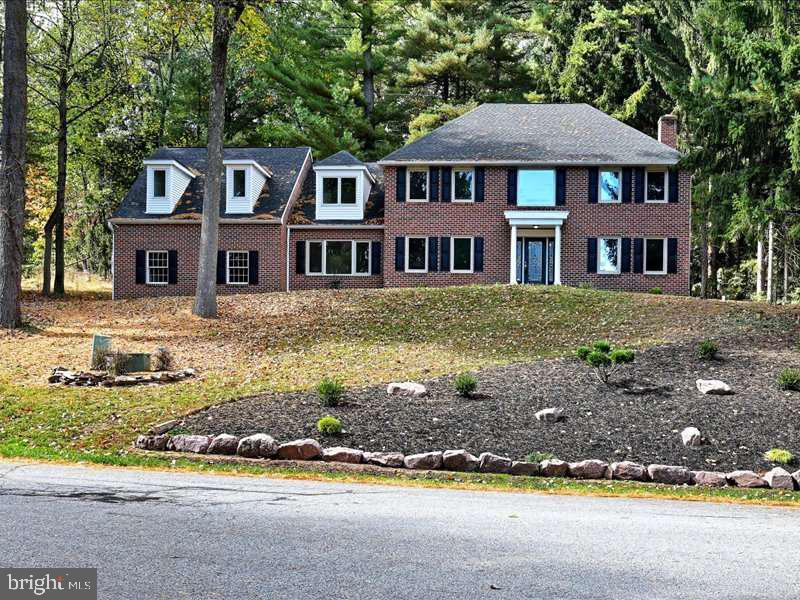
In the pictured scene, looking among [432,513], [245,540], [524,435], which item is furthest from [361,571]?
[524,435]

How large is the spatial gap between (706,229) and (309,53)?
63.4ft

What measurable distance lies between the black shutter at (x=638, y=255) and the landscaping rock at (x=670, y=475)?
19064mm

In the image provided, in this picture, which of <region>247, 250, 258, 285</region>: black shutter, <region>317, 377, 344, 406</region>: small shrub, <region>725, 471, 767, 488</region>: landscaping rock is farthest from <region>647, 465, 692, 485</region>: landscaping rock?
<region>247, 250, 258, 285</region>: black shutter

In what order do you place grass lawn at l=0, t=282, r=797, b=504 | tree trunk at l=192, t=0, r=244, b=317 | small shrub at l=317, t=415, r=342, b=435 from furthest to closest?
tree trunk at l=192, t=0, r=244, b=317, grass lawn at l=0, t=282, r=797, b=504, small shrub at l=317, t=415, r=342, b=435

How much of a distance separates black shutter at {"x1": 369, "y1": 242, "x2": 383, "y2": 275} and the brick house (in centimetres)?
4

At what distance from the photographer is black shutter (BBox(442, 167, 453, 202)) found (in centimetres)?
2756

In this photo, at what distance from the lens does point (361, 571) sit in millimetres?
4910

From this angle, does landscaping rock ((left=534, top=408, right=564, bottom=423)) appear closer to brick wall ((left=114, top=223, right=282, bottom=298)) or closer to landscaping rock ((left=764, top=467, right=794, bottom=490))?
landscaping rock ((left=764, top=467, right=794, bottom=490))

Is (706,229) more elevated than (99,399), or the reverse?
(706,229)

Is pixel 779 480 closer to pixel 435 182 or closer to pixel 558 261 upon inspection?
pixel 558 261

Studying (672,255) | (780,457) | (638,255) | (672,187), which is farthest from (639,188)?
(780,457)

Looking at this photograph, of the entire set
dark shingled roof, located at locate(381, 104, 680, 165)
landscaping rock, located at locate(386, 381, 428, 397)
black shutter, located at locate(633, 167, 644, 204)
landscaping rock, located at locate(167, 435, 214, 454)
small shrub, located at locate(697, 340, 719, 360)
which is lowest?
landscaping rock, located at locate(167, 435, 214, 454)

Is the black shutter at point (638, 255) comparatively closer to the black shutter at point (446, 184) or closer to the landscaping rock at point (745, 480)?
the black shutter at point (446, 184)

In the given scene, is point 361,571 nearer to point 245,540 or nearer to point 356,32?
point 245,540
